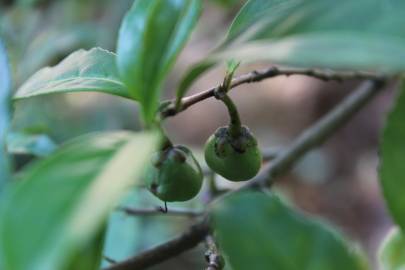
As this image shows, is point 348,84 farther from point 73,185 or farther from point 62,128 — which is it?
point 73,185

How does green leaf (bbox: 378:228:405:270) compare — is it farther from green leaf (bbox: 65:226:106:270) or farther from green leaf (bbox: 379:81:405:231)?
green leaf (bbox: 65:226:106:270)

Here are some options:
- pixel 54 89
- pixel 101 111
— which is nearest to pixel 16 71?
pixel 101 111

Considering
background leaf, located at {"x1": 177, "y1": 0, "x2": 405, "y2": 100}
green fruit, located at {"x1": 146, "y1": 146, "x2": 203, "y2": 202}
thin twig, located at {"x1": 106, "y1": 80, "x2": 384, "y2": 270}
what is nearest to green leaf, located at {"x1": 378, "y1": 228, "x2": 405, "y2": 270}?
thin twig, located at {"x1": 106, "y1": 80, "x2": 384, "y2": 270}

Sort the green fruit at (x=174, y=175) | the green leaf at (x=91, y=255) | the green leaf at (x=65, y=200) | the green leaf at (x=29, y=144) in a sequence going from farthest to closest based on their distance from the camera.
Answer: the green leaf at (x=29, y=144)
the green fruit at (x=174, y=175)
the green leaf at (x=91, y=255)
the green leaf at (x=65, y=200)

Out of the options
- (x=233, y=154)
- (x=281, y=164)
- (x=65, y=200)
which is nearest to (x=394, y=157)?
(x=233, y=154)

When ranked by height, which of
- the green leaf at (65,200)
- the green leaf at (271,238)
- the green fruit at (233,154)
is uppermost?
the green leaf at (65,200)

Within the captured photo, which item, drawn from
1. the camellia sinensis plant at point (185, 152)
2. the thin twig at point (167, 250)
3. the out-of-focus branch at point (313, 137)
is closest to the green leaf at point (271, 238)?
the camellia sinensis plant at point (185, 152)

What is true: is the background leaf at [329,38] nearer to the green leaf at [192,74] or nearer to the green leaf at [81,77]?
the green leaf at [192,74]
